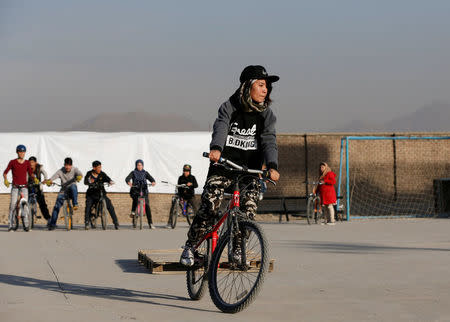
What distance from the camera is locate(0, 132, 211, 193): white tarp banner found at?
24484 millimetres

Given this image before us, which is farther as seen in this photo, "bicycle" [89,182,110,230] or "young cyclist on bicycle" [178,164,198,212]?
"young cyclist on bicycle" [178,164,198,212]

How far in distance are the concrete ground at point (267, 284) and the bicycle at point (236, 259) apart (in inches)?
6.2

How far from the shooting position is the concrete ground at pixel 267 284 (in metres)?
6.22

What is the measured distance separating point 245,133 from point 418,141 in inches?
867

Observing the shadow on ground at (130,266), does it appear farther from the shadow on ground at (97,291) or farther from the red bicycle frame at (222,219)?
Answer: the red bicycle frame at (222,219)

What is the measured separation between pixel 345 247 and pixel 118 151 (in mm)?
13159

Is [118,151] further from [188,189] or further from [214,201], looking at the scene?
[214,201]

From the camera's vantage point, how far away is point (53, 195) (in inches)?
953

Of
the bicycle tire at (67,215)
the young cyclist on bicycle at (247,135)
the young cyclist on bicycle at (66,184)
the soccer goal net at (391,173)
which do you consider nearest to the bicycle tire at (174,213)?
the young cyclist on bicycle at (66,184)

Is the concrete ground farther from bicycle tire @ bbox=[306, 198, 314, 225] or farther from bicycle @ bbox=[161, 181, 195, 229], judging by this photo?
bicycle tire @ bbox=[306, 198, 314, 225]

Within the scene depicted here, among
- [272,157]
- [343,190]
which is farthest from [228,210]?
[343,190]

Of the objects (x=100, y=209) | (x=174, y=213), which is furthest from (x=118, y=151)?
(x=174, y=213)

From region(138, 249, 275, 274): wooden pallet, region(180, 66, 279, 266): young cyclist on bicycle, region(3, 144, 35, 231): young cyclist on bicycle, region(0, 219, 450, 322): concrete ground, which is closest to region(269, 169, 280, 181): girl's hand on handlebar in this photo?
region(180, 66, 279, 266): young cyclist on bicycle

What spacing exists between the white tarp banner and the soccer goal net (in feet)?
17.2
